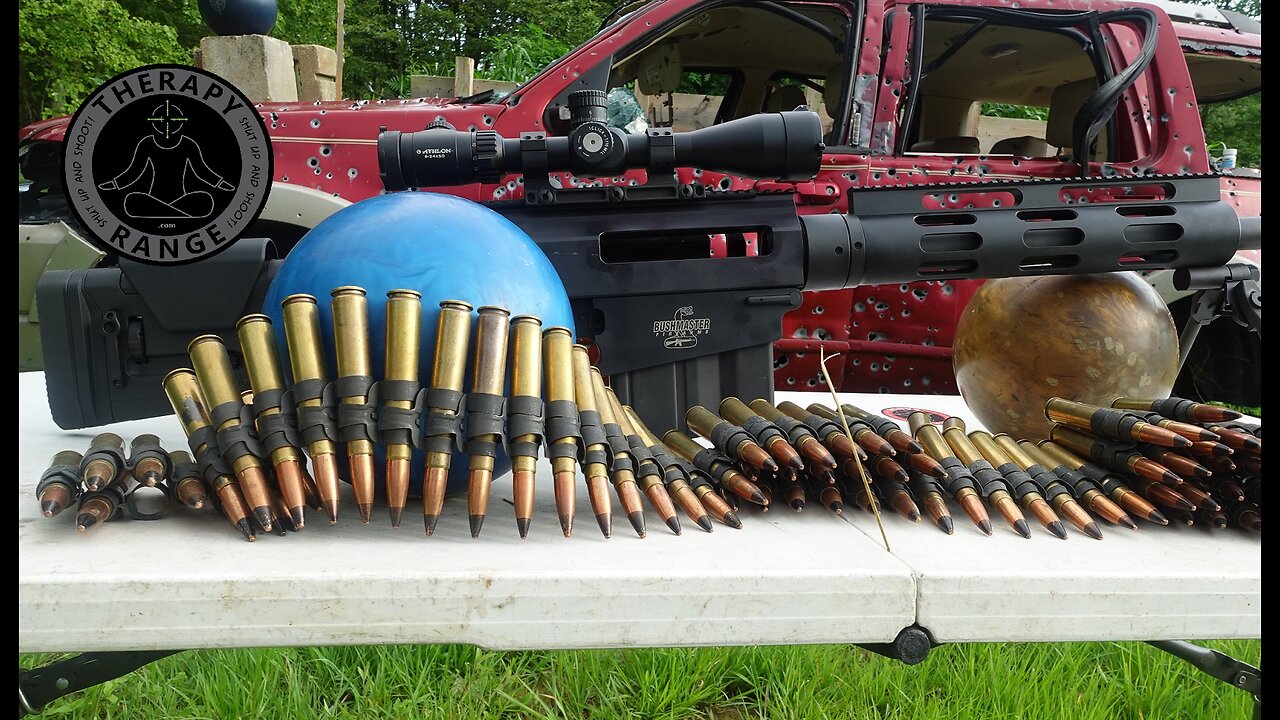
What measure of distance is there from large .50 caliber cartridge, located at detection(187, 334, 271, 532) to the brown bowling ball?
167 cm

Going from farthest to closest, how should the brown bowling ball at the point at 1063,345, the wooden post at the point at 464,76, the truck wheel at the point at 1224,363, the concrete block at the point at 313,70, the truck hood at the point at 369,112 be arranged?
the wooden post at the point at 464,76
the concrete block at the point at 313,70
the truck wheel at the point at 1224,363
the truck hood at the point at 369,112
the brown bowling ball at the point at 1063,345

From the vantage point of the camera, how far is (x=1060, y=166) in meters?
3.84

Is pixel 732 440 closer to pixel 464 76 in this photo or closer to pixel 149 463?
pixel 149 463

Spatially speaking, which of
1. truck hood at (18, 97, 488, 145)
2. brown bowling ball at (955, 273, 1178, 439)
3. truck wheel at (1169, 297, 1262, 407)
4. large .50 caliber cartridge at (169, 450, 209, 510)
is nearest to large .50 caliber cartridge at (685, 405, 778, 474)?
brown bowling ball at (955, 273, 1178, 439)

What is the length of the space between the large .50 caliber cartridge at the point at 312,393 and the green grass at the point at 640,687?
0.99m

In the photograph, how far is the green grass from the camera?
2.18m

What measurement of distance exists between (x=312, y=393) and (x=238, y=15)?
562cm

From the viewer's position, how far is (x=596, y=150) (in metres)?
1.91

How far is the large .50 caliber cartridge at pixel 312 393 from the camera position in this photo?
1353 millimetres

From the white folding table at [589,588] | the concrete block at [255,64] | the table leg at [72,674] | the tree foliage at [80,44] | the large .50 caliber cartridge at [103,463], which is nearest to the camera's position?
the white folding table at [589,588]

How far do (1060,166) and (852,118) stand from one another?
38.1 inches

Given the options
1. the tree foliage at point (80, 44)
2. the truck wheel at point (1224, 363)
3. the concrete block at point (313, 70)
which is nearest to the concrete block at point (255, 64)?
the concrete block at point (313, 70)

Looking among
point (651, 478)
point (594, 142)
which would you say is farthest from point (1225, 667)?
point (594, 142)

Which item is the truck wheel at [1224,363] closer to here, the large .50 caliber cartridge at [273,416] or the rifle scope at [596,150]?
the rifle scope at [596,150]
